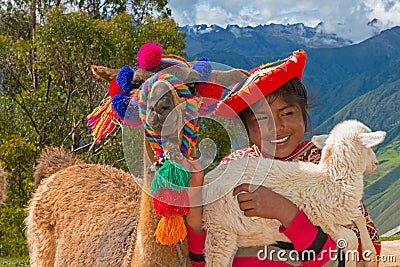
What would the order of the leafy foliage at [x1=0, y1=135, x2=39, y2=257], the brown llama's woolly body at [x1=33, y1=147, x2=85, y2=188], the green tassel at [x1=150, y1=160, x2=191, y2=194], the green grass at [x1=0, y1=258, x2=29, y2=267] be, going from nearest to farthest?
the green tassel at [x1=150, y1=160, x2=191, y2=194], the brown llama's woolly body at [x1=33, y1=147, x2=85, y2=188], the green grass at [x1=0, y1=258, x2=29, y2=267], the leafy foliage at [x1=0, y1=135, x2=39, y2=257]

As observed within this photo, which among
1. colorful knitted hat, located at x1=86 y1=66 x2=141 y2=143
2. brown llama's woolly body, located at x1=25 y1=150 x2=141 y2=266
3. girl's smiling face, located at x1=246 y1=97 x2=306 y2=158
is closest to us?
colorful knitted hat, located at x1=86 y1=66 x2=141 y2=143

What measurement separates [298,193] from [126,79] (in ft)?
3.02

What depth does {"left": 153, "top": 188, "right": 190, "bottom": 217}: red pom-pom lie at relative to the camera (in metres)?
2.11

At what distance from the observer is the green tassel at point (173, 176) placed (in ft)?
6.77

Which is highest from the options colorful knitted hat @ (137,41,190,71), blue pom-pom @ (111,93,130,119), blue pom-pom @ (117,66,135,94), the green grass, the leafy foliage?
colorful knitted hat @ (137,41,190,71)

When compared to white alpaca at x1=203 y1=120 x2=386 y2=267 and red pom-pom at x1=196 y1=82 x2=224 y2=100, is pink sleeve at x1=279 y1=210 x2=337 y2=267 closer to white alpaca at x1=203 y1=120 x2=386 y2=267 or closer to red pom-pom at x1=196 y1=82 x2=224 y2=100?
white alpaca at x1=203 y1=120 x2=386 y2=267

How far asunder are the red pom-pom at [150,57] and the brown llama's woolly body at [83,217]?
1021 millimetres

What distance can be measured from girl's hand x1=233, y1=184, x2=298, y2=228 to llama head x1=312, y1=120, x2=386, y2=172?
1.03 ft

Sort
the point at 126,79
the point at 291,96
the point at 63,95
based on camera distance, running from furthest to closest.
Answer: the point at 63,95
the point at 291,96
the point at 126,79

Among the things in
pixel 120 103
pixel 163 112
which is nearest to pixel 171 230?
pixel 163 112

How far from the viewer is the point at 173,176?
2064 millimetres

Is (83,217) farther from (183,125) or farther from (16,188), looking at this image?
(16,188)

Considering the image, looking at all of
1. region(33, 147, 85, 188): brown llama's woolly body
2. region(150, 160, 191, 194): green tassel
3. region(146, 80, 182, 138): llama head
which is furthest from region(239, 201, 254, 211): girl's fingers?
region(33, 147, 85, 188): brown llama's woolly body

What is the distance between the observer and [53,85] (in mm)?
12016
